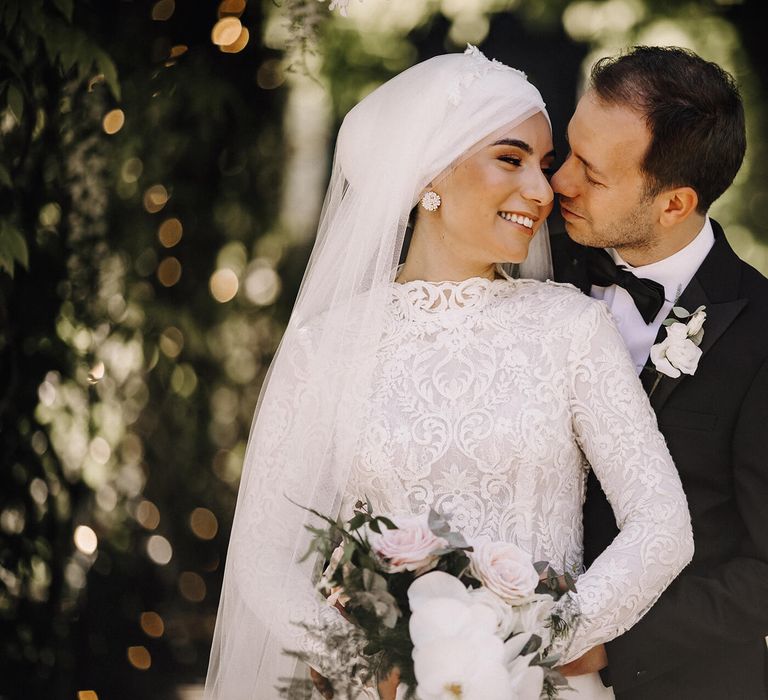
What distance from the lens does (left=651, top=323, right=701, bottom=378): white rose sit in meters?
2.32

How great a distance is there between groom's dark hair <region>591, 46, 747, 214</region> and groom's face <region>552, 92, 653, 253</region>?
0.03m

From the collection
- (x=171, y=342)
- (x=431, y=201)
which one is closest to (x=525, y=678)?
(x=431, y=201)

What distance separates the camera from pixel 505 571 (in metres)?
1.85

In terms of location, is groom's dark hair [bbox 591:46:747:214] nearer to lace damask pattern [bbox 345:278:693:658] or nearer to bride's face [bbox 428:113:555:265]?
bride's face [bbox 428:113:555:265]

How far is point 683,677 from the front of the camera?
237cm

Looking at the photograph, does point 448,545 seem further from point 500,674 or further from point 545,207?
point 545,207

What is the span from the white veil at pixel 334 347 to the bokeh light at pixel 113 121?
4.64 feet

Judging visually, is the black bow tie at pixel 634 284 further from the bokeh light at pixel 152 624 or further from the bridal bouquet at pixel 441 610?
the bokeh light at pixel 152 624

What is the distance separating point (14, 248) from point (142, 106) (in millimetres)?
794

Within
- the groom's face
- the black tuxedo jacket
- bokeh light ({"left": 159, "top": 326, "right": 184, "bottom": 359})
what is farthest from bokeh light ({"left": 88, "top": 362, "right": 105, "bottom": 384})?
the black tuxedo jacket

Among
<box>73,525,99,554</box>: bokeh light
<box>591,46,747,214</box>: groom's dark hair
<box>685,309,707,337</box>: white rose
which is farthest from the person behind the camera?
<box>73,525,99,554</box>: bokeh light

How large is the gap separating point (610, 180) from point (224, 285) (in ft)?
6.21

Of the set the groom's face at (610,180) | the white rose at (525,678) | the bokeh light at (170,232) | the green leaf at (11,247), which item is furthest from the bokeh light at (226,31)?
the white rose at (525,678)

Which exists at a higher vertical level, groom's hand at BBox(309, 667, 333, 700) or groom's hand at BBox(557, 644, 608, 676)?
groom's hand at BBox(309, 667, 333, 700)
